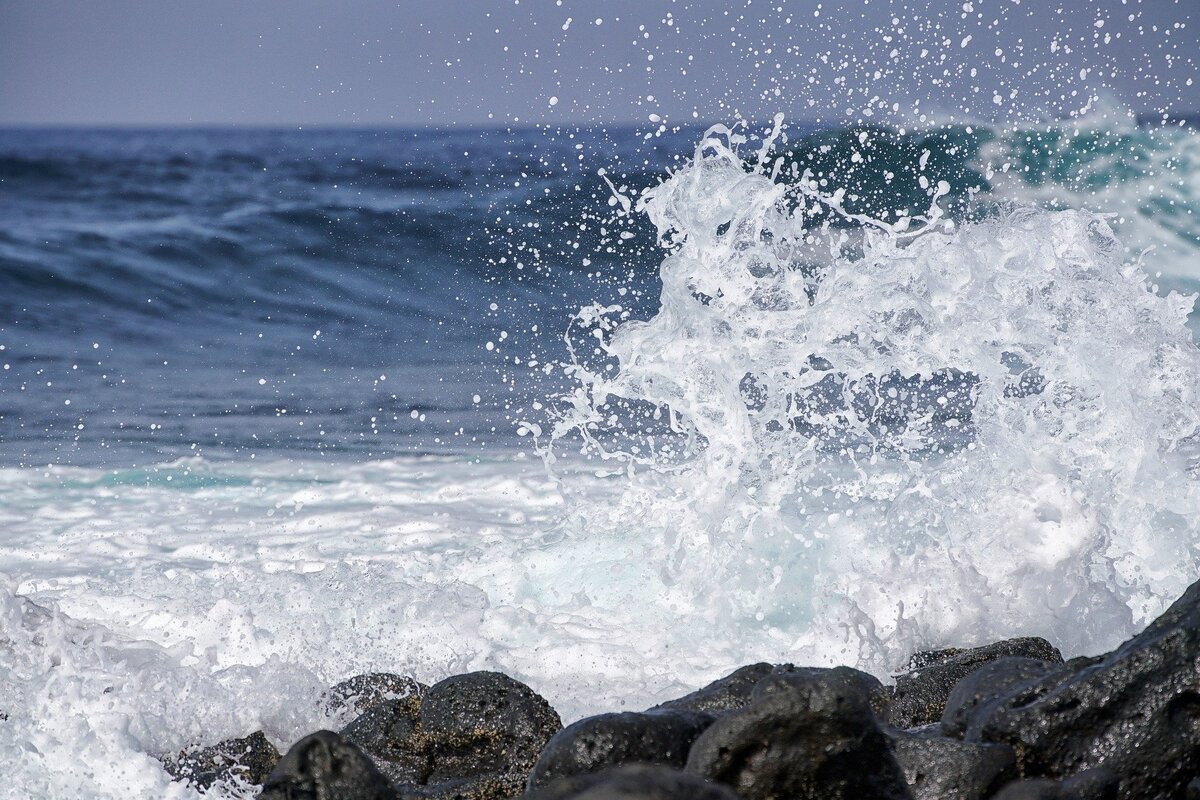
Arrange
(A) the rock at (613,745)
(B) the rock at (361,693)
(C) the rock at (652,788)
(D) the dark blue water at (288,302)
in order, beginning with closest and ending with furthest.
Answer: (C) the rock at (652,788) < (A) the rock at (613,745) < (B) the rock at (361,693) < (D) the dark blue water at (288,302)

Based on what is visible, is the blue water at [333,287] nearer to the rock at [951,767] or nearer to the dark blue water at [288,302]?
the dark blue water at [288,302]

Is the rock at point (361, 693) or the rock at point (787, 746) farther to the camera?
the rock at point (361, 693)

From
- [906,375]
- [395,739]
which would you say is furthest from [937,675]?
[906,375]

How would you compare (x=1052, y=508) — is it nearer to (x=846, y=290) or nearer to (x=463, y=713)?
(x=846, y=290)

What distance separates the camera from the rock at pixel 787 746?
2689mm

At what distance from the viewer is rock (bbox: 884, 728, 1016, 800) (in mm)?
2859

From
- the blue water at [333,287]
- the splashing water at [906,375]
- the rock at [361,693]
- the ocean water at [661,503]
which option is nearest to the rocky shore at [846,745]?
the rock at [361,693]

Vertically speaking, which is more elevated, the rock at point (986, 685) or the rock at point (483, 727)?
the rock at point (986, 685)

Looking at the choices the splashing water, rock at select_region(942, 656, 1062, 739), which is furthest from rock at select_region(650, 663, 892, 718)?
the splashing water

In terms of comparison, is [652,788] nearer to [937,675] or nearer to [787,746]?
[787,746]

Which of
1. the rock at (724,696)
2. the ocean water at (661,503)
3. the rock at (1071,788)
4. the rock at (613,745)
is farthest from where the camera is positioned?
the ocean water at (661,503)

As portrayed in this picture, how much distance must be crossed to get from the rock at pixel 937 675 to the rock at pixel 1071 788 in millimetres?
867

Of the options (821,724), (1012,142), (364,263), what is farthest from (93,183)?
(821,724)

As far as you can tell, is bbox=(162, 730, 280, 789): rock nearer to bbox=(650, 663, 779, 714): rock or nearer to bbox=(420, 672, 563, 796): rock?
bbox=(420, 672, 563, 796): rock
